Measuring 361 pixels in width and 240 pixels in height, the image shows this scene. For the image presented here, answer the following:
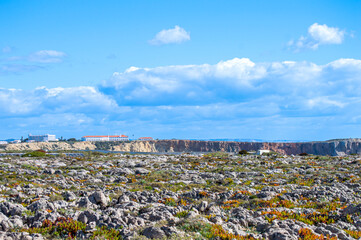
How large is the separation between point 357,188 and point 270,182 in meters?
6.21

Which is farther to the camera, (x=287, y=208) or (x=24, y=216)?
(x=287, y=208)

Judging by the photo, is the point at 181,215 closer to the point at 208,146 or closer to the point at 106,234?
the point at 106,234

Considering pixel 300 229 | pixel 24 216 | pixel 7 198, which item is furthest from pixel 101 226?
pixel 7 198

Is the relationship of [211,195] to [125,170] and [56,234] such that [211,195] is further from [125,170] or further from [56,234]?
[125,170]

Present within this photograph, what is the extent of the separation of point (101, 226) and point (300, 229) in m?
6.90

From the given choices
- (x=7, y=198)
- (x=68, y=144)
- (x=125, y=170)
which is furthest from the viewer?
(x=68, y=144)

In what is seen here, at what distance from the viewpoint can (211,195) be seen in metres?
19.6

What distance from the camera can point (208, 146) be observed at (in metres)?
180

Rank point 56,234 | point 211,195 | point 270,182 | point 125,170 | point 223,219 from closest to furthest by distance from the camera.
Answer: point 56,234
point 223,219
point 211,195
point 270,182
point 125,170

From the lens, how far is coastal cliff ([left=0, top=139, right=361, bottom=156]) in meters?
150

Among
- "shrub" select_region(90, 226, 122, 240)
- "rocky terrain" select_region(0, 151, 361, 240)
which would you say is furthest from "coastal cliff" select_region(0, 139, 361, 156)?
"shrub" select_region(90, 226, 122, 240)

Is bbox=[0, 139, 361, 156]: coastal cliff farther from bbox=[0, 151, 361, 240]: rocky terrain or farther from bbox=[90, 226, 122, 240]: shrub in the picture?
bbox=[90, 226, 122, 240]: shrub

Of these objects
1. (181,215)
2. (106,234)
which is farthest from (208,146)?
(106,234)

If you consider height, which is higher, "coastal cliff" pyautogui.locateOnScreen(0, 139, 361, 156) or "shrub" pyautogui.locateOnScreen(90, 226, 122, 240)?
"shrub" pyautogui.locateOnScreen(90, 226, 122, 240)
